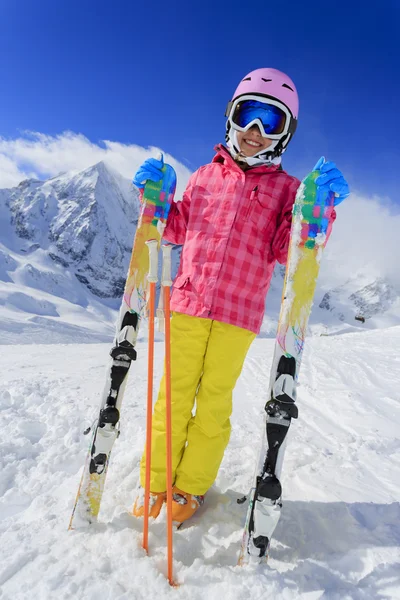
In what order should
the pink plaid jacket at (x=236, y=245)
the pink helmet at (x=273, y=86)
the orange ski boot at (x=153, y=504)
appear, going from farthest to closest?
the pink helmet at (x=273, y=86), the pink plaid jacket at (x=236, y=245), the orange ski boot at (x=153, y=504)

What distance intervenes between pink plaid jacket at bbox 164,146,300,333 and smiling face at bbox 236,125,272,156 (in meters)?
0.14

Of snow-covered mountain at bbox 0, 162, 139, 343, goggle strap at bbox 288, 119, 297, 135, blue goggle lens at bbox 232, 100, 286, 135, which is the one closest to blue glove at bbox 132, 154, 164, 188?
blue goggle lens at bbox 232, 100, 286, 135

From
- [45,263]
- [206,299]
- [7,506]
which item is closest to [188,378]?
[206,299]

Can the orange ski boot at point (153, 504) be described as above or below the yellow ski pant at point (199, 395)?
below

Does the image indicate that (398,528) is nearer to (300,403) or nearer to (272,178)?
(272,178)

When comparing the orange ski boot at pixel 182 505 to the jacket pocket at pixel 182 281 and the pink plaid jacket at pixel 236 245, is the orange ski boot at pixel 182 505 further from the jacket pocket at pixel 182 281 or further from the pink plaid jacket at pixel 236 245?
the jacket pocket at pixel 182 281

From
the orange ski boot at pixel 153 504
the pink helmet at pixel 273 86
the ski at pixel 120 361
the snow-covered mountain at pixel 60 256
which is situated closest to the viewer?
the ski at pixel 120 361

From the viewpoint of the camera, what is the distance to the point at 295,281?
236 cm

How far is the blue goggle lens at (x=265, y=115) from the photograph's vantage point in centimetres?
277

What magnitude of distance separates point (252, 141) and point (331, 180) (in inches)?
28.5

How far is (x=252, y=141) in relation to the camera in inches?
110

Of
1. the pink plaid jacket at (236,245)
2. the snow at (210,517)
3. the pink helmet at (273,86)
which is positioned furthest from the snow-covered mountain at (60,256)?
the pink helmet at (273,86)

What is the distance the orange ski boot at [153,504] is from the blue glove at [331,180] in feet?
7.33

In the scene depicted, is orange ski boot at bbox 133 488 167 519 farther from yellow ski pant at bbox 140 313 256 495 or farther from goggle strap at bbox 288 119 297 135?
goggle strap at bbox 288 119 297 135
